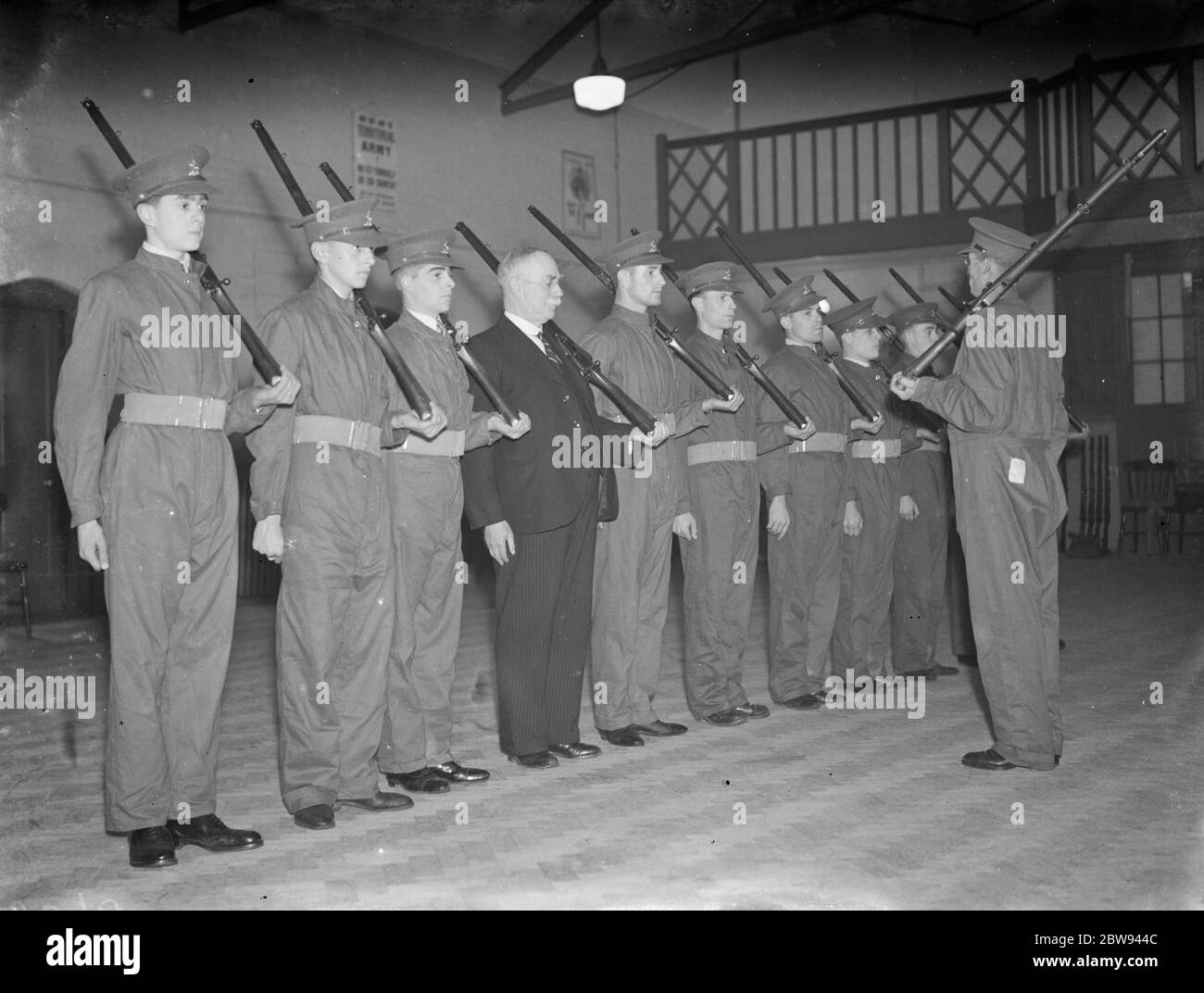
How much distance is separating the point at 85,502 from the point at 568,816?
1.67m

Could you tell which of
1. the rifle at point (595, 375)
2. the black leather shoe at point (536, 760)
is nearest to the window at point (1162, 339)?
the rifle at point (595, 375)

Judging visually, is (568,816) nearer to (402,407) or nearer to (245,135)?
(402,407)

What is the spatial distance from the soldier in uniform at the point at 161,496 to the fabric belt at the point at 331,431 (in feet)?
0.63

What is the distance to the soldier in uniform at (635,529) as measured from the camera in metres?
4.89

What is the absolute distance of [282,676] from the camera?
3791 mm

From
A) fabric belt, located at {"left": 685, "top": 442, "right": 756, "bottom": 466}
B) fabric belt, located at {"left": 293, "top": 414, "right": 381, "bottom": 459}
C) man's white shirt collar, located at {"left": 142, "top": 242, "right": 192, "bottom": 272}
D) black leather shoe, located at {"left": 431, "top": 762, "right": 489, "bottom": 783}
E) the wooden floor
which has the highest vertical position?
man's white shirt collar, located at {"left": 142, "top": 242, "right": 192, "bottom": 272}

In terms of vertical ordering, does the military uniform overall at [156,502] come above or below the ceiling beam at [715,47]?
below

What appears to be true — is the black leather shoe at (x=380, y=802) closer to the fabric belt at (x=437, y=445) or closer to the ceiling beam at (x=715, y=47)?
the fabric belt at (x=437, y=445)

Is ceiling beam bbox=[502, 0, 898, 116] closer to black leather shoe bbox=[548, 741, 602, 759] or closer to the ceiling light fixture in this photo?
the ceiling light fixture

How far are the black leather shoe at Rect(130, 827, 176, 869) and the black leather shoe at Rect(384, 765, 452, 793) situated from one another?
0.90 metres

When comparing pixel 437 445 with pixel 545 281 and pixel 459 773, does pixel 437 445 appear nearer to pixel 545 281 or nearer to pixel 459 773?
pixel 545 281

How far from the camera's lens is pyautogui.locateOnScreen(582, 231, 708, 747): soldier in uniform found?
4.89 m

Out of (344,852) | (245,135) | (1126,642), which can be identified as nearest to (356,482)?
(344,852)

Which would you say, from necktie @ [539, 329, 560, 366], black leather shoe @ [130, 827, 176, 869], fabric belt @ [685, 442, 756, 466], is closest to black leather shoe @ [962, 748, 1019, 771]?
fabric belt @ [685, 442, 756, 466]
